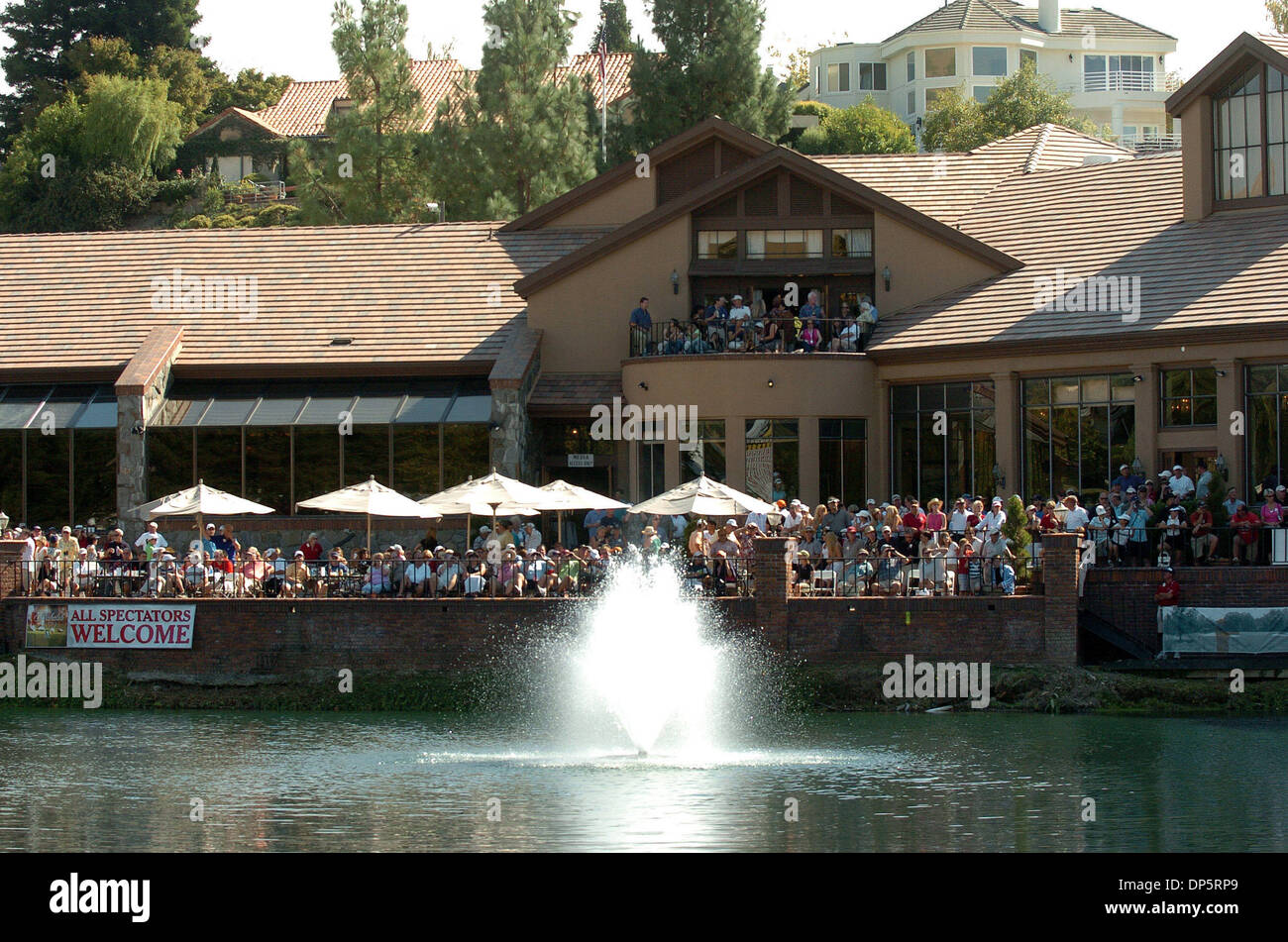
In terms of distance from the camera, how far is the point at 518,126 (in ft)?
173

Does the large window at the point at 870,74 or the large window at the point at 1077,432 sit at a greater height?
the large window at the point at 870,74

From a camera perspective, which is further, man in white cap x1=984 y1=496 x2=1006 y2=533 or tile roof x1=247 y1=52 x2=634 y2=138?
tile roof x1=247 y1=52 x2=634 y2=138

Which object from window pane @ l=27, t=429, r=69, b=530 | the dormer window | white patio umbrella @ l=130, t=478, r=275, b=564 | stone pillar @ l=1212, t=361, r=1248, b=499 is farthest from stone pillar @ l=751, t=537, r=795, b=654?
window pane @ l=27, t=429, r=69, b=530

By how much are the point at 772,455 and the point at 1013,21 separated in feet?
201

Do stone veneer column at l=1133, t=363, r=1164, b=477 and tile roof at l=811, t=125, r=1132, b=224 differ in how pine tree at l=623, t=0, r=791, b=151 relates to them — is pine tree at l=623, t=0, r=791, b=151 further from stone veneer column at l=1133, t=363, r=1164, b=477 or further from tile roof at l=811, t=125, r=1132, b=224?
stone veneer column at l=1133, t=363, r=1164, b=477

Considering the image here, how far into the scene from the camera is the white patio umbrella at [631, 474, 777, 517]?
1201 inches

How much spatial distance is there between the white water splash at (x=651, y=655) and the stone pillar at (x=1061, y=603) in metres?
5.14

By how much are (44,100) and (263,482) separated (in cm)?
4485

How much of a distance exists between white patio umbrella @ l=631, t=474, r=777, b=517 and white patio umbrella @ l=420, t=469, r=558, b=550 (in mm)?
1855

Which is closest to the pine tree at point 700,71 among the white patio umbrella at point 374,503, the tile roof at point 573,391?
the tile roof at point 573,391

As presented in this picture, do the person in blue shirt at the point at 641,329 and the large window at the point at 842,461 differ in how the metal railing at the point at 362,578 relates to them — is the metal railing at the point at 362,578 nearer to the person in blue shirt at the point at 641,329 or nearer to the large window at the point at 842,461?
the large window at the point at 842,461

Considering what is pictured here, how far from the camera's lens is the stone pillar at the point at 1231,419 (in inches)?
1307

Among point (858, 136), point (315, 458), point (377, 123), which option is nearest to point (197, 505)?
point (315, 458)
